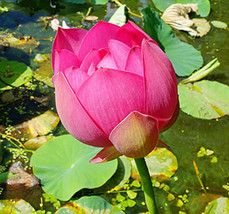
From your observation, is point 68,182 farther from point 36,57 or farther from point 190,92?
point 36,57

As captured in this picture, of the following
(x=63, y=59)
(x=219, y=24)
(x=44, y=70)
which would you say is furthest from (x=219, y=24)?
(x=63, y=59)

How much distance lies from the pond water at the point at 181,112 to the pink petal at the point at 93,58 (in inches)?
28.9

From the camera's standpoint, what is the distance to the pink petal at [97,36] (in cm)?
59

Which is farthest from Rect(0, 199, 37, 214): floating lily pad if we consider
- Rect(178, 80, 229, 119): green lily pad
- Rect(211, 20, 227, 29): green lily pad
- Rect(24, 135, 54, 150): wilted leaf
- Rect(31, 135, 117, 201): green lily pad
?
Rect(211, 20, 227, 29): green lily pad

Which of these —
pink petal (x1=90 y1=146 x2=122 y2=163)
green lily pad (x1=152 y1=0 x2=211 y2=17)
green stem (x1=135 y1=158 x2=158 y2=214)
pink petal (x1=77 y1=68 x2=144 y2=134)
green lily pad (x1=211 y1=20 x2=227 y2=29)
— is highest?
pink petal (x1=77 y1=68 x2=144 y2=134)

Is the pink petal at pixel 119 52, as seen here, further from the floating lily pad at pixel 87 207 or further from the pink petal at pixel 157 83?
the floating lily pad at pixel 87 207

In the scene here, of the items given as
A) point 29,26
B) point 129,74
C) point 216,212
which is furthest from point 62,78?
point 29,26

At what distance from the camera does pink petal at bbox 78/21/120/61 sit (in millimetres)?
591

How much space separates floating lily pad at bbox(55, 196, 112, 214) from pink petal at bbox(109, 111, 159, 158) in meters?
0.56

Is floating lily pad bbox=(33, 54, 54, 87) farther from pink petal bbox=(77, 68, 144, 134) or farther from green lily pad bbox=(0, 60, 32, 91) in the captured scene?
pink petal bbox=(77, 68, 144, 134)

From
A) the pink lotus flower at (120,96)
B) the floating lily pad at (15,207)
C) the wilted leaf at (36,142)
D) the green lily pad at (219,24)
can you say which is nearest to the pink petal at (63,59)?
the pink lotus flower at (120,96)

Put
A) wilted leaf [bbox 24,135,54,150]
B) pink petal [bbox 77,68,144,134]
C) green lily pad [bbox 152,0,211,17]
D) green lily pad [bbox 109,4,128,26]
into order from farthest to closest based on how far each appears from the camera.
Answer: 1. green lily pad [bbox 152,0,211,17]
2. green lily pad [bbox 109,4,128,26]
3. wilted leaf [bbox 24,135,54,150]
4. pink petal [bbox 77,68,144,134]

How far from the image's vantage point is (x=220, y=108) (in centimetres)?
152

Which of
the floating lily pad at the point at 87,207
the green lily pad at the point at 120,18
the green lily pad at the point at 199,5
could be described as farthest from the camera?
the green lily pad at the point at 199,5
